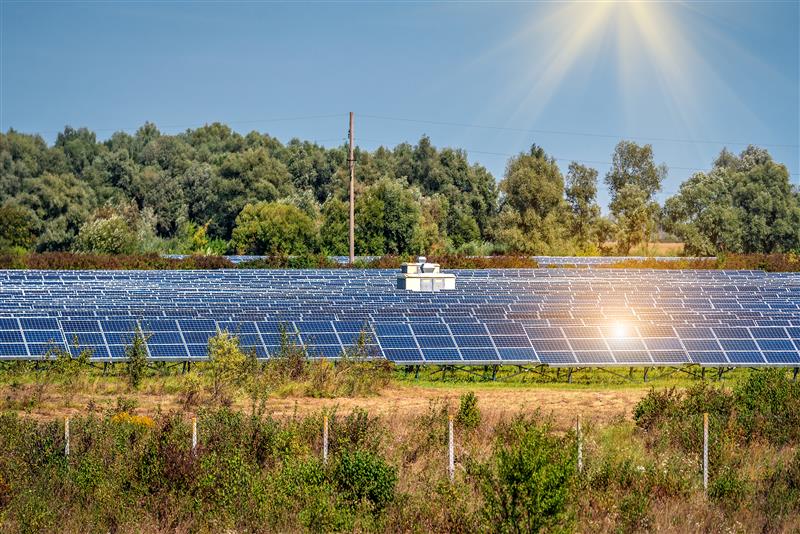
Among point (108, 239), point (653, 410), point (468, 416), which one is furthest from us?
point (108, 239)

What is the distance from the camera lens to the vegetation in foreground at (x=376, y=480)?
13977mm

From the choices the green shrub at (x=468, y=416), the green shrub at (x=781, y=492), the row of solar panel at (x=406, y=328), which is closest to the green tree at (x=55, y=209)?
the row of solar panel at (x=406, y=328)

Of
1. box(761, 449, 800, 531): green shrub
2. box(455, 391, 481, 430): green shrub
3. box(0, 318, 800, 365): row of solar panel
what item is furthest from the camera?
box(0, 318, 800, 365): row of solar panel

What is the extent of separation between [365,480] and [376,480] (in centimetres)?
16

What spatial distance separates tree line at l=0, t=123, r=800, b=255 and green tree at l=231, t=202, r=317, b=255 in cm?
10

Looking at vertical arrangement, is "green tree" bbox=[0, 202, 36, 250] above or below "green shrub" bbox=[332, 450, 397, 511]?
above

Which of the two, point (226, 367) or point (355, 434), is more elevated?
point (226, 367)

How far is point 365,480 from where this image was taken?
15.0 meters

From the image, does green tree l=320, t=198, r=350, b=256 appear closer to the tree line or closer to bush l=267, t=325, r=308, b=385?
the tree line

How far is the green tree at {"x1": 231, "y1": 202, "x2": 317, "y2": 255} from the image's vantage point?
252ft

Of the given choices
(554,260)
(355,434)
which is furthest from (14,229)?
(355,434)

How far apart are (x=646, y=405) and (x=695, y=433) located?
8.77ft

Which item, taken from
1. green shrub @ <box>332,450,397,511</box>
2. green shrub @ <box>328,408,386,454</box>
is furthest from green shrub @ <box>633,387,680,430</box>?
green shrub @ <box>332,450,397,511</box>

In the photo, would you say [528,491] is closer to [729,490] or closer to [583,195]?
[729,490]
